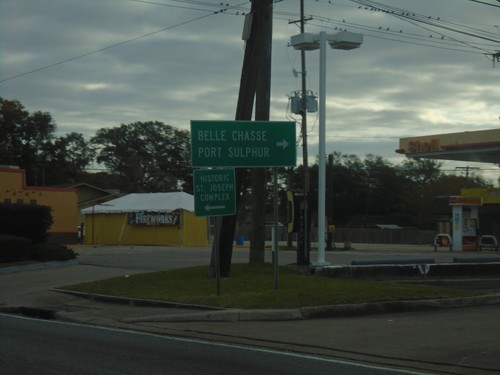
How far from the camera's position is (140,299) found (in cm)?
1422

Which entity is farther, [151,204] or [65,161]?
[65,161]

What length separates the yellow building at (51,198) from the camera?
39844 millimetres

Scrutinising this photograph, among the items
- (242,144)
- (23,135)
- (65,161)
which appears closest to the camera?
(242,144)

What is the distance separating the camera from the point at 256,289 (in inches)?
573

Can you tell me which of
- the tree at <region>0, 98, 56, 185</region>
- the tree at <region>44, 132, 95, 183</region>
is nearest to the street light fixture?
the tree at <region>0, 98, 56, 185</region>

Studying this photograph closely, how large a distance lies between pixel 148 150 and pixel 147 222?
182 ft

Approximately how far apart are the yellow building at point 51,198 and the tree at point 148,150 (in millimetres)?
50476

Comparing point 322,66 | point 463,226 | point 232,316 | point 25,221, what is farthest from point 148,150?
point 232,316

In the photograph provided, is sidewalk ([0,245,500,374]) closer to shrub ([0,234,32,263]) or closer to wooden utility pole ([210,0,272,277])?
wooden utility pole ([210,0,272,277])

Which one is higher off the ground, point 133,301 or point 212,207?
point 212,207

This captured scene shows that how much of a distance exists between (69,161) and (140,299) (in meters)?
76.3

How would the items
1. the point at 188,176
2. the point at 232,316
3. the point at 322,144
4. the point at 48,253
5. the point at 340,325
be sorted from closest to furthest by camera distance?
the point at 340,325
the point at 232,316
the point at 322,144
the point at 48,253
the point at 188,176

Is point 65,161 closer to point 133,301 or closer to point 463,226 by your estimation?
point 463,226

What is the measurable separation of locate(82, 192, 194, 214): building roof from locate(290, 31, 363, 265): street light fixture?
2698cm
